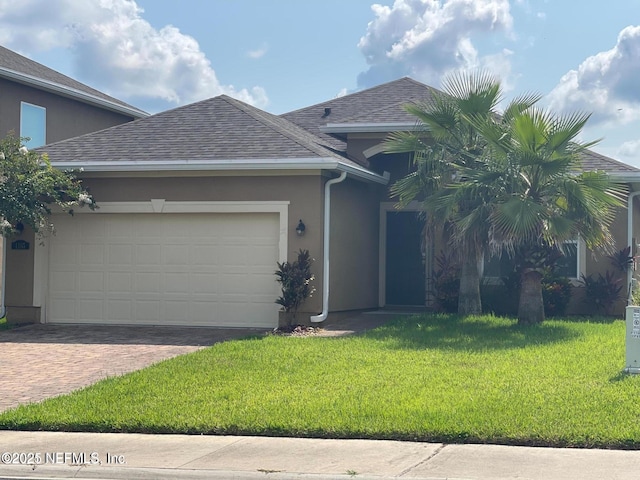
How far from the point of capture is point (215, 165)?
1548 centimetres

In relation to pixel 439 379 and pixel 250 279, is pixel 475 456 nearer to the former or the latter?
pixel 439 379

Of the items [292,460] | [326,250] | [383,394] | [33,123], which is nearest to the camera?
[292,460]

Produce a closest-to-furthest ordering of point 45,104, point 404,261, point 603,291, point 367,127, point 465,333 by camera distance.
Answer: point 465,333, point 603,291, point 367,127, point 404,261, point 45,104

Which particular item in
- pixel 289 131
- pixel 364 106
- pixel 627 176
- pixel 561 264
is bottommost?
pixel 561 264

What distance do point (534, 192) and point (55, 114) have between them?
46.3ft

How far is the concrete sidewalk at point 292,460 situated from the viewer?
22.3 ft

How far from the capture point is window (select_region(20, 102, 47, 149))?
2177cm

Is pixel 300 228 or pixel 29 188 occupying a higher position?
pixel 29 188

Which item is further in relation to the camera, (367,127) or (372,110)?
(372,110)

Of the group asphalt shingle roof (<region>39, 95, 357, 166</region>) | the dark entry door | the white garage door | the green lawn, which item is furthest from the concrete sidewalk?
the dark entry door

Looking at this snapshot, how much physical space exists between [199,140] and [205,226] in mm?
1783

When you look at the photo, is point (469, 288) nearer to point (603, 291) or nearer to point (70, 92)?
point (603, 291)

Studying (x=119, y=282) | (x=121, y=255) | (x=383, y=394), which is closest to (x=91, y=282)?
(x=119, y=282)

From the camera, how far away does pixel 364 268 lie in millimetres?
18094
